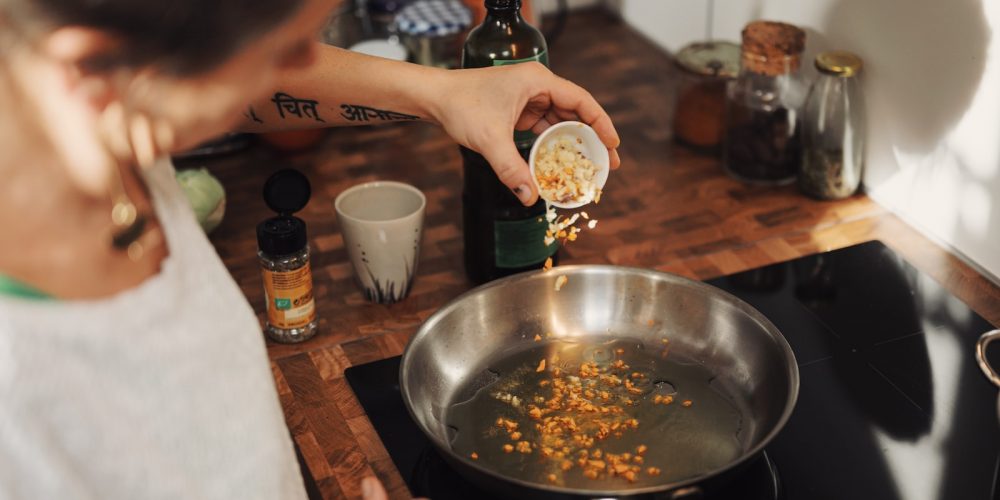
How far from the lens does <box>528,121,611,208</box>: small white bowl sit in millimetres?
1125

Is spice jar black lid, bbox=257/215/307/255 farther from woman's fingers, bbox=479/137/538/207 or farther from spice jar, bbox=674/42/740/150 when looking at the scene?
spice jar, bbox=674/42/740/150

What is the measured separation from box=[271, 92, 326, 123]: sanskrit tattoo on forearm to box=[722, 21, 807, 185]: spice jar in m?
0.65

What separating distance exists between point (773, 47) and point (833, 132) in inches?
5.7

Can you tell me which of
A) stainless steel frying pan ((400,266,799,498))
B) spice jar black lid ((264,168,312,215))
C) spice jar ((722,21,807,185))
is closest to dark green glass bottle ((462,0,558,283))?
stainless steel frying pan ((400,266,799,498))

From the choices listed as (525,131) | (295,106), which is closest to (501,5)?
(525,131)

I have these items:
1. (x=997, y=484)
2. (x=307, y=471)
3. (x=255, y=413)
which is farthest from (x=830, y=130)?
(x=255, y=413)

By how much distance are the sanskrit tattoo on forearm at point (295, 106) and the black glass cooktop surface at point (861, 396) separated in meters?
0.29

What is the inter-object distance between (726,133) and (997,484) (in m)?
0.73

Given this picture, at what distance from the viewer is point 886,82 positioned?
4.72 feet

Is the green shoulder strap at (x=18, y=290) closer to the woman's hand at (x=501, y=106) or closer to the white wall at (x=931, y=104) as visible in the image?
the woman's hand at (x=501, y=106)

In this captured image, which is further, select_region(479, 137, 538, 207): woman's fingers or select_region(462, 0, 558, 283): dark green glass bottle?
select_region(462, 0, 558, 283): dark green glass bottle

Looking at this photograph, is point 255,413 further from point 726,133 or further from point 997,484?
point 726,133

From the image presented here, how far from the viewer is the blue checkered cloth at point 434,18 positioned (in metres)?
1.80

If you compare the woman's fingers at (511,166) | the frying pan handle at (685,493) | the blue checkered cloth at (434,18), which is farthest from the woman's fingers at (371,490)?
the blue checkered cloth at (434,18)
